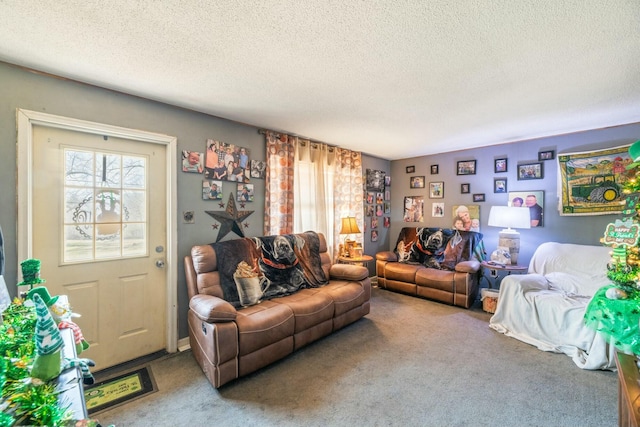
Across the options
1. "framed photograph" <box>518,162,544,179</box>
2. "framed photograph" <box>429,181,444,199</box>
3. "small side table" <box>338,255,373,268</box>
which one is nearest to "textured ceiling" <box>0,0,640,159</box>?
"framed photograph" <box>518,162,544,179</box>

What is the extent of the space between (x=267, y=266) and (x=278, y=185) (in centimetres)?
106

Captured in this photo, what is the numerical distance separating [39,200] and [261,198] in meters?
1.86

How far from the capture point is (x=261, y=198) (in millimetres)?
3234

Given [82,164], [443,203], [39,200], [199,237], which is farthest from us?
[443,203]

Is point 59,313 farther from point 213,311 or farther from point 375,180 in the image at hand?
point 375,180

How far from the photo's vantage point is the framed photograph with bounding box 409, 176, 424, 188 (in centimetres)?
483

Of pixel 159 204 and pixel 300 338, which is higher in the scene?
pixel 159 204

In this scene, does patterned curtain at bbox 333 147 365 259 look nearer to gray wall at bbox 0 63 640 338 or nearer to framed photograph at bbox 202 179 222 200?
gray wall at bbox 0 63 640 338

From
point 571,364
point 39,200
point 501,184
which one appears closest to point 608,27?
point 571,364

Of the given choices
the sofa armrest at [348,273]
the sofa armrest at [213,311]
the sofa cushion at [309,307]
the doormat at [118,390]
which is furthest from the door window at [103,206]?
the sofa armrest at [348,273]

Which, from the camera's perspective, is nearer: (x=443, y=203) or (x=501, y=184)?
(x=501, y=184)

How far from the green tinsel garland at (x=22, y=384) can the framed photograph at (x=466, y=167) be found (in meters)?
4.86

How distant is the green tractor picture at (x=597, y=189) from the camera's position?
10.2 ft

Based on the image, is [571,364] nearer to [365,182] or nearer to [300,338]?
[300,338]
